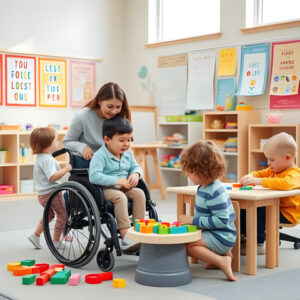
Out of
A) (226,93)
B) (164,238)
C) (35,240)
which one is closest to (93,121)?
(35,240)

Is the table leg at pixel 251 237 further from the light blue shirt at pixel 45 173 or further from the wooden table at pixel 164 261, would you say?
the light blue shirt at pixel 45 173

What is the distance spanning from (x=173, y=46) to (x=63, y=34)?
4.28 feet

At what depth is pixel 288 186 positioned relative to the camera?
283 cm

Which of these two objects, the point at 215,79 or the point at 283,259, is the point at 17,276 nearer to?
the point at 283,259

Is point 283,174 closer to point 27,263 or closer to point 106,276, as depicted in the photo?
point 106,276

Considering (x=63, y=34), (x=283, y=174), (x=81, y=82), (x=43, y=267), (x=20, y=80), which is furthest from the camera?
(x=81, y=82)

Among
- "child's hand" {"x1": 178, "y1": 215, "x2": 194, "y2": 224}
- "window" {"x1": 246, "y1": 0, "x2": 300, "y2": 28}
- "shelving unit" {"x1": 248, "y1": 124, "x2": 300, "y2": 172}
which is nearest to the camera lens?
"child's hand" {"x1": 178, "y1": 215, "x2": 194, "y2": 224}

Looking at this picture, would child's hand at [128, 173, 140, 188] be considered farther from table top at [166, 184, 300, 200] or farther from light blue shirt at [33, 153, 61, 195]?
light blue shirt at [33, 153, 61, 195]

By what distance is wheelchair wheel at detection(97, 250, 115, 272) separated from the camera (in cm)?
271

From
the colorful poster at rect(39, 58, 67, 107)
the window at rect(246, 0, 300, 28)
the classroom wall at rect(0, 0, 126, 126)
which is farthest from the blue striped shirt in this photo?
the colorful poster at rect(39, 58, 67, 107)

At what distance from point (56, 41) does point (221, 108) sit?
2.15 meters

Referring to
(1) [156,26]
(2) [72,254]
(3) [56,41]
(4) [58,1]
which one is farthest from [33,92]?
(2) [72,254]

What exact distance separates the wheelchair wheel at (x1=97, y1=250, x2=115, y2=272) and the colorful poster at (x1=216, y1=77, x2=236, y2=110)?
11.2 ft

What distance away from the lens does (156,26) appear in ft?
22.7
